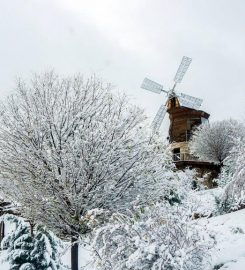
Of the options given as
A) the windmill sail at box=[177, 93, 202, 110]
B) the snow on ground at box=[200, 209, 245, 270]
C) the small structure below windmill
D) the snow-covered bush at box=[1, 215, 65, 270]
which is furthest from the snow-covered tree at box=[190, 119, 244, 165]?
the snow on ground at box=[200, 209, 245, 270]

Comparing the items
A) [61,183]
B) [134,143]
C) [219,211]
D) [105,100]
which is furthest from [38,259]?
[219,211]

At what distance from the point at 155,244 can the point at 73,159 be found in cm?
680

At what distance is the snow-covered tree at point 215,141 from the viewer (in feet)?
147

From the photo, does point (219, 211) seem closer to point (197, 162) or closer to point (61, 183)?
point (61, 183)

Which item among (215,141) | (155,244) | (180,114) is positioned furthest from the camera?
(180,114)

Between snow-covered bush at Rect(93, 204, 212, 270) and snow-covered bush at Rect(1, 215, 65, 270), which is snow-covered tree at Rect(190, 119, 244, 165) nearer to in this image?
snow-covered bush at Rect(1, 215, 65, 270)

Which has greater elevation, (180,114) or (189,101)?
(189,101)

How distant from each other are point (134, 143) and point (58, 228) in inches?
156

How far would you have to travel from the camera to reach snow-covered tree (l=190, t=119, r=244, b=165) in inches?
1758

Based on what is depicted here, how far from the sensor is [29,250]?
622 inches

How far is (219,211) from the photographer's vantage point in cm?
2330

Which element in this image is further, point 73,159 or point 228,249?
point 73,159

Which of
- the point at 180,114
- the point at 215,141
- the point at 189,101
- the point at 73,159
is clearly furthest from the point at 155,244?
the point at 189,101

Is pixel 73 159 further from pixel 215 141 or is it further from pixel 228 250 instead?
pixel 215 141
